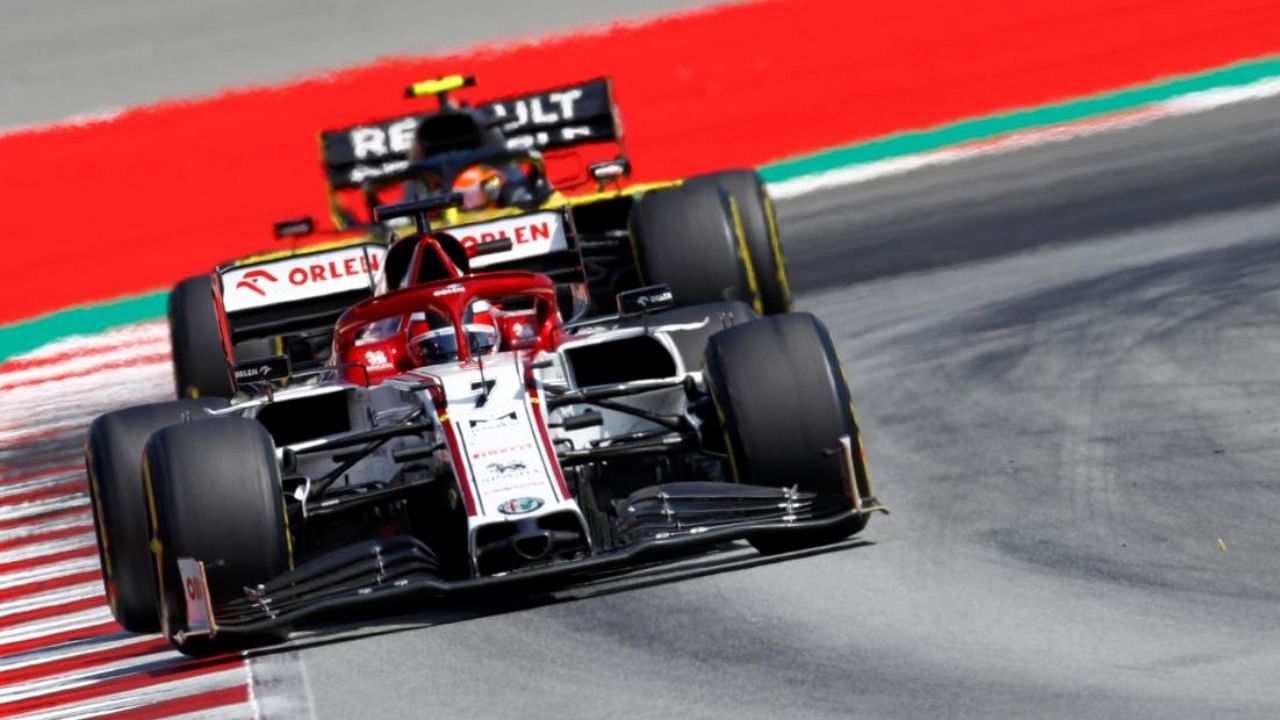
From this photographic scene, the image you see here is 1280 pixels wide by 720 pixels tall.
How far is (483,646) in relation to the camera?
8.45 meters

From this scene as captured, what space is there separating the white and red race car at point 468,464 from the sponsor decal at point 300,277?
259cm

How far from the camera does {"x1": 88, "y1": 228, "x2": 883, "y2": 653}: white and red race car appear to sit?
806 cm

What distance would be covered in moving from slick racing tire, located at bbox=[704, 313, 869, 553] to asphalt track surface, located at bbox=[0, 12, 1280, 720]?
10.4 inches

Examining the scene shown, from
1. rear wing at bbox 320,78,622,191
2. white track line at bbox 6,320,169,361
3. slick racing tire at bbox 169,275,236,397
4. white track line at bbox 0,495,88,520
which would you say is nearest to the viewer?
slick racing tire at bbox 169,275,236,397

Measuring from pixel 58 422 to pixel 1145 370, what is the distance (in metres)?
7.57

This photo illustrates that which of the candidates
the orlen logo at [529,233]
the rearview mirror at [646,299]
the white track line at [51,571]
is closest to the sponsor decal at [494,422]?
the rearview mirror at [646,299]

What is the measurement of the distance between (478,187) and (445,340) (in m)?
5.63

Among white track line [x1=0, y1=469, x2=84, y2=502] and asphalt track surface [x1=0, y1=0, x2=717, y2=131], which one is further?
asphalt track surface [x1=0, y1=0, x2=717, y2=131]

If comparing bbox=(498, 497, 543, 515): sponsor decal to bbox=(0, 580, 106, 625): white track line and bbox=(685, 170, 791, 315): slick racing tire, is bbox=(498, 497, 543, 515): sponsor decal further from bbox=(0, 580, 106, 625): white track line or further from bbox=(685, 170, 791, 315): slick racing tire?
bbox=(685, 170, 791, 315): slick racing tire

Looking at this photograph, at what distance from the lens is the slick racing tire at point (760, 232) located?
12922 millimetres

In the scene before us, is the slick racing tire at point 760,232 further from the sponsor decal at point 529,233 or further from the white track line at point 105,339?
the white track line at point 105,339

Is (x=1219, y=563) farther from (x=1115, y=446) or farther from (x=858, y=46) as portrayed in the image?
(x=858, y=46)

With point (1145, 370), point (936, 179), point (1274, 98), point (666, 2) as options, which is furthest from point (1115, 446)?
point (666, 2)

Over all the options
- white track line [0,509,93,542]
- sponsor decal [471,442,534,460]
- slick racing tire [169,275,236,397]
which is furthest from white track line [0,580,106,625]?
sponsor decal [471,442,534,460]
